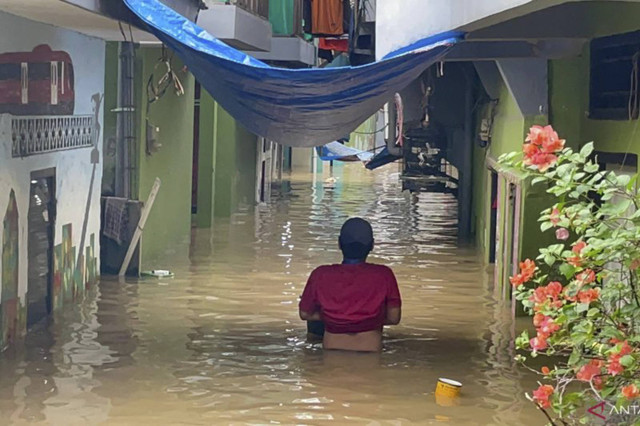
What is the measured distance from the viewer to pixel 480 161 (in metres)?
19.8

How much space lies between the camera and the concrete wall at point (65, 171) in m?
10.4

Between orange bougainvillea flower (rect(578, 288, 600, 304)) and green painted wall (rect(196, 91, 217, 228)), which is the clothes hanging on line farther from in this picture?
orange bougainvillea flower (rect(578, 288, 600, 304))

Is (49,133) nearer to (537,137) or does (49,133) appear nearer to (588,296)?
(537,137)

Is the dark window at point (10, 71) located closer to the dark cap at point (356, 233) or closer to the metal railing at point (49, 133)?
the metal railing at point (49, 133)

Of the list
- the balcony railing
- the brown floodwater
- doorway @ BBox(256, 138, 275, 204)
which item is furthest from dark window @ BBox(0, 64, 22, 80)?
doorway @ BBox(256, 138, 275, 204)

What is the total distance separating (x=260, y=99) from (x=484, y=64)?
5.43 meters

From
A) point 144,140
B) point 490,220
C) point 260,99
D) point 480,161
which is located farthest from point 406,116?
point 260,99

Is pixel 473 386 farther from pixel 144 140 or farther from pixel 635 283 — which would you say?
pixel 144 140

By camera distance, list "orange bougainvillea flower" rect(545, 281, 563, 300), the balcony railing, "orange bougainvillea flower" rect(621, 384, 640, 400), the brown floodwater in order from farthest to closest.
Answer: the balcony railing → the brown floodwater → "orange bougainvillea flower" rect(545, 281, 563, 300) → "orange bougainvillea flower" rect(621, 384, 640, 400)

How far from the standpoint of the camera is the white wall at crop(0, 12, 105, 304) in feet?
33.8

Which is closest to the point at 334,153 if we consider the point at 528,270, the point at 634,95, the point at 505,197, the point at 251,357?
the point at 505,197

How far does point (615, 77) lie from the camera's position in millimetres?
11008

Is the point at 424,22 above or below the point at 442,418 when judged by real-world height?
above

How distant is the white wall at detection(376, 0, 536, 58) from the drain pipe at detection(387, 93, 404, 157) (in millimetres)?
11831
